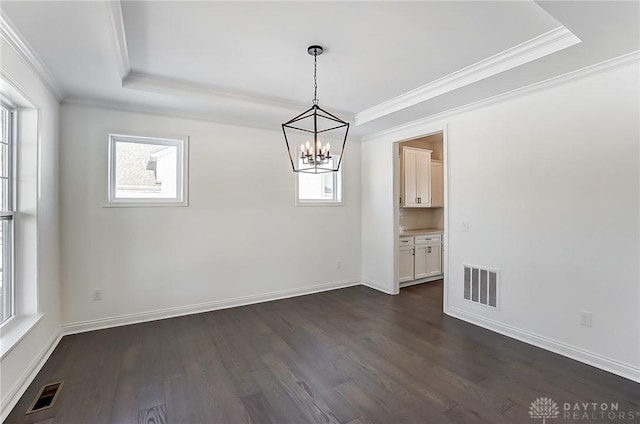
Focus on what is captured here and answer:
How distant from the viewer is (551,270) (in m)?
2.96

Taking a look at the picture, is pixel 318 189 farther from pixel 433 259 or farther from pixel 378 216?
pixel 433 259

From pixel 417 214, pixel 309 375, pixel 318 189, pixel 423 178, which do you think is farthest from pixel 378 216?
pixel 309 375

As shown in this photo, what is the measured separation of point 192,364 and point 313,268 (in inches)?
97.8

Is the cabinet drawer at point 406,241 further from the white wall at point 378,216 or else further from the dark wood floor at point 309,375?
the dark wood floor at point 309,375

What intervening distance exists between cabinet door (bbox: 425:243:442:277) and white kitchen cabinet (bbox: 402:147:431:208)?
31.6 inches

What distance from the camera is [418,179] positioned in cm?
568

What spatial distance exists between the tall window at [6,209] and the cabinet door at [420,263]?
5019 mm

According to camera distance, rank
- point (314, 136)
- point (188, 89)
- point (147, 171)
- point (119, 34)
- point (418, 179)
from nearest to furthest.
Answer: point (119, 34)
point (314, 136)
point (188, 89)
point (147, 171)
point (418, 179)

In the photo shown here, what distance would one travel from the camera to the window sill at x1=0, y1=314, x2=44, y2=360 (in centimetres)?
207

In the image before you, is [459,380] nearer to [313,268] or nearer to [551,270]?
[551,270]

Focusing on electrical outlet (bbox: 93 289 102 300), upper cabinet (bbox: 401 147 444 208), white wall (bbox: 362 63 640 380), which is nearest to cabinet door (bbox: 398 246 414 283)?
upper cabinet (bbox: 401 147 444 208)

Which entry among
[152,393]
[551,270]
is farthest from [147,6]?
[551,270]

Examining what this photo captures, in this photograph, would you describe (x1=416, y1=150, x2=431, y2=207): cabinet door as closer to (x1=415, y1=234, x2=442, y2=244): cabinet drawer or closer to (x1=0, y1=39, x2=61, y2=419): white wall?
(x1=415, y1=234, x2=442, y2=244): cabinet drawer

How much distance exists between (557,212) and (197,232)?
13.2 feet
